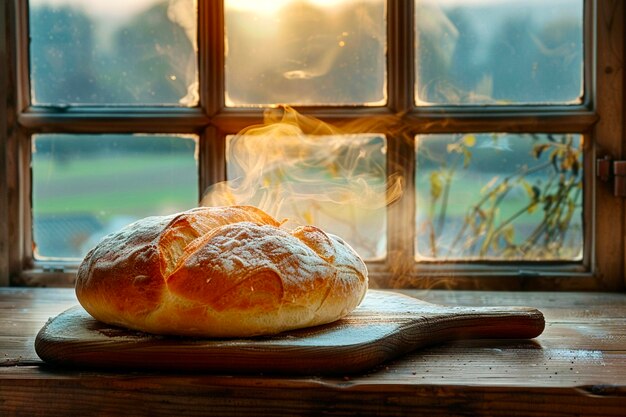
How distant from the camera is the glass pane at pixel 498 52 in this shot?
71.4 inches

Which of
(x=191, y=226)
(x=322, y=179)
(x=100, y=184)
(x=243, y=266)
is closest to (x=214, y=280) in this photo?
(x=243, y=266)

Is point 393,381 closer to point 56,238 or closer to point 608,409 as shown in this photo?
point 608,409

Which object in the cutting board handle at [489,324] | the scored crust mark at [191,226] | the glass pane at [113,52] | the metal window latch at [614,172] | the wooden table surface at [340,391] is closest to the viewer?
the wooden table surface at [340,391]

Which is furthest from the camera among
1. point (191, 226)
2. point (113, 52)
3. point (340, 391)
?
point (113, 52)

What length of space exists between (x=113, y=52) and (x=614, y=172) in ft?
4.32

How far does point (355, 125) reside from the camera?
1.80 m

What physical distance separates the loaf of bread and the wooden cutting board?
0.08 feet

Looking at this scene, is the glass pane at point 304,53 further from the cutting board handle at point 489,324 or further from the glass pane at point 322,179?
the cutting board handle at point 489,324

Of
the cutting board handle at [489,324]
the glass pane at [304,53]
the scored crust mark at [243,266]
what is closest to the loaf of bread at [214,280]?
the scored crust mark at [243,266]

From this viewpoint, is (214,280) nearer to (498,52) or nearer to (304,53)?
(304,53)

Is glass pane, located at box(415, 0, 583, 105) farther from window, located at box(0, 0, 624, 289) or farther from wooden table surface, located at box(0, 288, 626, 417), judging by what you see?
wooden table surface, located at box(0, 288, 626, 417)

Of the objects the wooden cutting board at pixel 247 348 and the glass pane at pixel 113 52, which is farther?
the glass pane at pixel 113 52

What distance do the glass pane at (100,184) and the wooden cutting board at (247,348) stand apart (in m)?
0.68

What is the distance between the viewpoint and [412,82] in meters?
1.80
